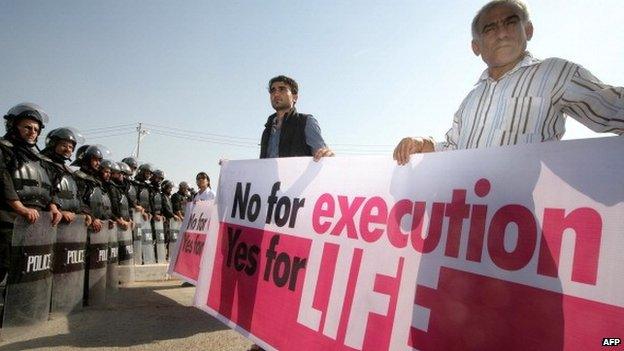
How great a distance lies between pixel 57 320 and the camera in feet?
14.9

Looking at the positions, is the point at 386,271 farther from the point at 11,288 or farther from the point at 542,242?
the point at 11,288

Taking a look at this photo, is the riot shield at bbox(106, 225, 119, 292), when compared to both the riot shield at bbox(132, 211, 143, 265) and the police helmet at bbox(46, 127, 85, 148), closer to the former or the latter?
the police helmet at bbox(46, 127, 85, 148)

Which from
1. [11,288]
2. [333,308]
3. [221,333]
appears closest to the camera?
[333,308]

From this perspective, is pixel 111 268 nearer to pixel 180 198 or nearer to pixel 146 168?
pixel 146 168

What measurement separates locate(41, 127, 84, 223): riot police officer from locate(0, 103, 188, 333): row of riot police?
0.6 inches

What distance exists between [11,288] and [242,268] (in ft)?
9.07

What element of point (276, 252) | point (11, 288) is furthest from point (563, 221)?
point (11, 288)

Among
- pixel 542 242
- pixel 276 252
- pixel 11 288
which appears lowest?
pixel 11 288

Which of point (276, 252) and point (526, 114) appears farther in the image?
point (276, 252)

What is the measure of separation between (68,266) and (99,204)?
2.99 m

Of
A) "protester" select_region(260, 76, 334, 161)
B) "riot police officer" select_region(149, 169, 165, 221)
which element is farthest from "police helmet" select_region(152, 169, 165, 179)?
"protester" select_region(260, 76, 334, 161)

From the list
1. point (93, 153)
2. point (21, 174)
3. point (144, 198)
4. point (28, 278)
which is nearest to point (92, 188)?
point (93, 153)

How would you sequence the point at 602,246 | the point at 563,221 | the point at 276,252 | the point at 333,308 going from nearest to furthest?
the point at 602,246 → the point at 563,221 → the point at 333,308 → the point at 276,252

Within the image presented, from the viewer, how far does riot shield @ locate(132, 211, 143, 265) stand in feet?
30.9
